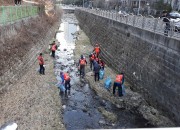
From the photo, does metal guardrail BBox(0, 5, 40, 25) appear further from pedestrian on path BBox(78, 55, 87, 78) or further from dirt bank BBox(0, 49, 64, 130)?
pedestrian on path BBox(78, 55, 87, 78)

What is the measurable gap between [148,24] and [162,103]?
622 cm

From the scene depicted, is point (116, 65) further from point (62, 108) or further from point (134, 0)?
point (134, 0)

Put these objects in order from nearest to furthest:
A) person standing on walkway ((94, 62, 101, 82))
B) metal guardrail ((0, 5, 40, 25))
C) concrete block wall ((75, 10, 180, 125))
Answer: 1. concrete block wall ((75, 10, 180, 125))
2. person standing on walkway ((94, 62, 101, 82))
3. metal guardrail ((0, 5, 40, 25))

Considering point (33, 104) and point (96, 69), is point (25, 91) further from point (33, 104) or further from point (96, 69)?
point (96, 69)

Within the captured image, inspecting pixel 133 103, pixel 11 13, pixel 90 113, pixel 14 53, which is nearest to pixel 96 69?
pixel 133 103

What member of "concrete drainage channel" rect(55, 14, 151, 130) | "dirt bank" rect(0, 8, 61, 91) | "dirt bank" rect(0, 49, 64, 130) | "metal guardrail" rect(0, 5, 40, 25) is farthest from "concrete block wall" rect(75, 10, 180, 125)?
"metal guardrail" rect(0, 5, 40, 25)

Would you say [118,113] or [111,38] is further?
[111,38]

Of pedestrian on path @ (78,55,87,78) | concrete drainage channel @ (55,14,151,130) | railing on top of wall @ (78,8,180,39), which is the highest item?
railing on top of wall @ (78,8,180,39)

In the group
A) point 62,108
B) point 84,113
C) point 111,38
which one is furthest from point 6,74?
point 111,38

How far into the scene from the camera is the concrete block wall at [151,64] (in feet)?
41.1

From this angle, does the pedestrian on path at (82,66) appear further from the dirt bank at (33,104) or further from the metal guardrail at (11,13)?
the metal guardrail at (11,13)

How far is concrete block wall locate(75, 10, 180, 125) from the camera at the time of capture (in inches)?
493

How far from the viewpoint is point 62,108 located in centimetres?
1486

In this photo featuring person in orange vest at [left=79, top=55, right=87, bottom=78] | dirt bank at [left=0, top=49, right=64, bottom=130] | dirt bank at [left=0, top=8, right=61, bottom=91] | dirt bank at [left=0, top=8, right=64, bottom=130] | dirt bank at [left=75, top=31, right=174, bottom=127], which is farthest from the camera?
person in orange vest at [left=79, top=55, right=87, bottom=78]
